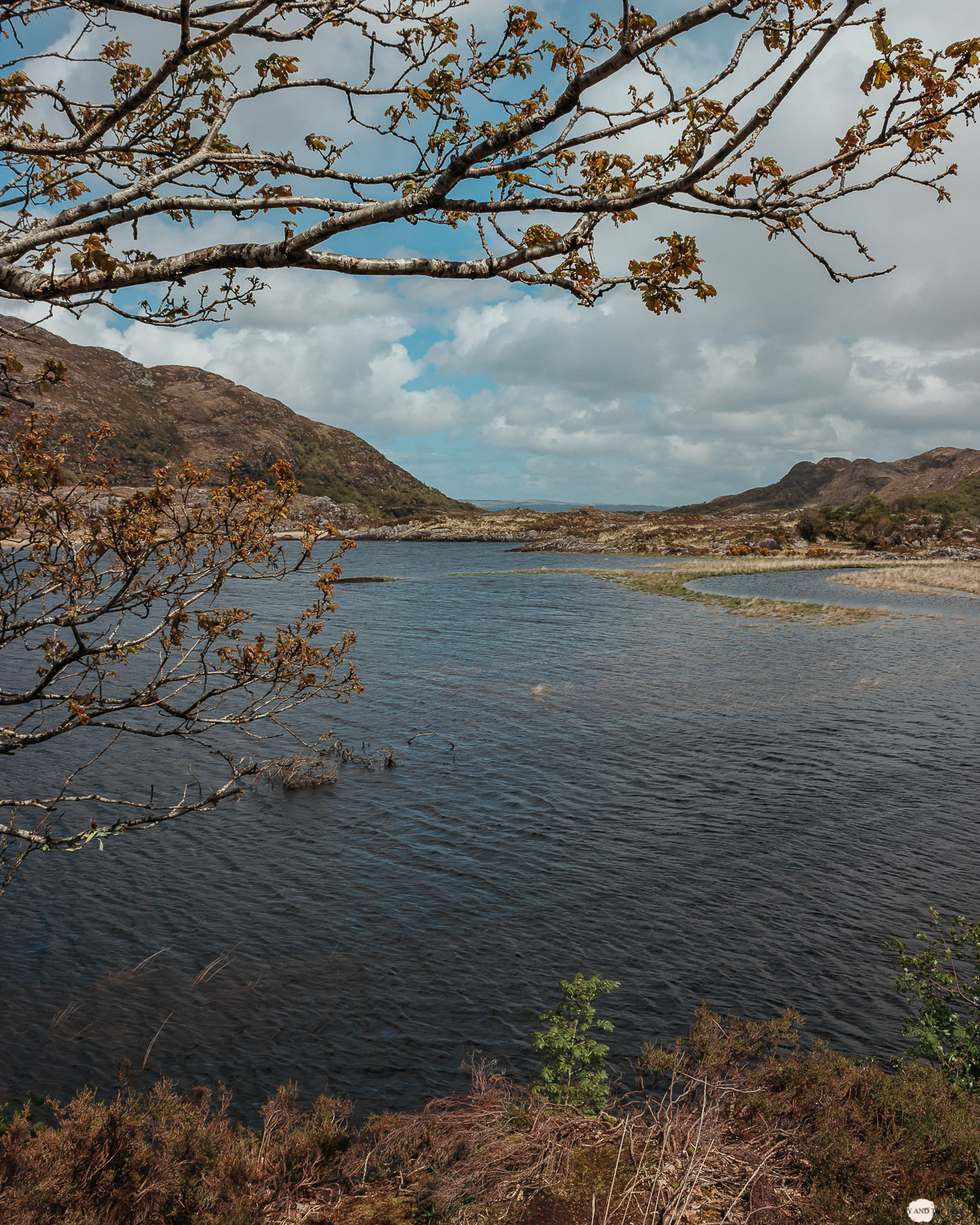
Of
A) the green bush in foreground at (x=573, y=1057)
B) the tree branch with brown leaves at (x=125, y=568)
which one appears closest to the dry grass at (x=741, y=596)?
the green bush in foreground at (x=573, y=1057)

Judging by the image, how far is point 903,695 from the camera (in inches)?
1203

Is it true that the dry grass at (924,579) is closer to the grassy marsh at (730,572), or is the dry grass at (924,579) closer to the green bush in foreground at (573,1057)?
the grassy marsh at (730,572)

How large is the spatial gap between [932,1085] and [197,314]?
10408mm

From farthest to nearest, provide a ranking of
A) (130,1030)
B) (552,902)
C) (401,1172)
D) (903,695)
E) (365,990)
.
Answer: (903,695), (552,902), (365,990), (130,1030), (401,1172)

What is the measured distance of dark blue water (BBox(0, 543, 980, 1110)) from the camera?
11039 mm

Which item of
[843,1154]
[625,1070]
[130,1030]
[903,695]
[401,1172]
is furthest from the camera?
[903,695]

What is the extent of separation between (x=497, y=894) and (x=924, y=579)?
7146 cm

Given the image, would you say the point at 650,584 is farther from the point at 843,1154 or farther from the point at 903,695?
the point at 843,1154

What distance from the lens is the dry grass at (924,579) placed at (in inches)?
2630

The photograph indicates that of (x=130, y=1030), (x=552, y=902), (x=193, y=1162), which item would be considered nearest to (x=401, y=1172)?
(x=193, y=1162)

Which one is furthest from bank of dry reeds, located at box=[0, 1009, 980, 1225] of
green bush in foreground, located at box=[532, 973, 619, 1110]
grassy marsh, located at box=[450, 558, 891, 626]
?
grassy marsh, located at box=[450, 558, 891, 626]

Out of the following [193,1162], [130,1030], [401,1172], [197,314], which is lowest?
[130,1030]

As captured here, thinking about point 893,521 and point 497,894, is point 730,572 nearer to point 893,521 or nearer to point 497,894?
point 893,521

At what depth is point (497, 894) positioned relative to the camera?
15102 millimetres
